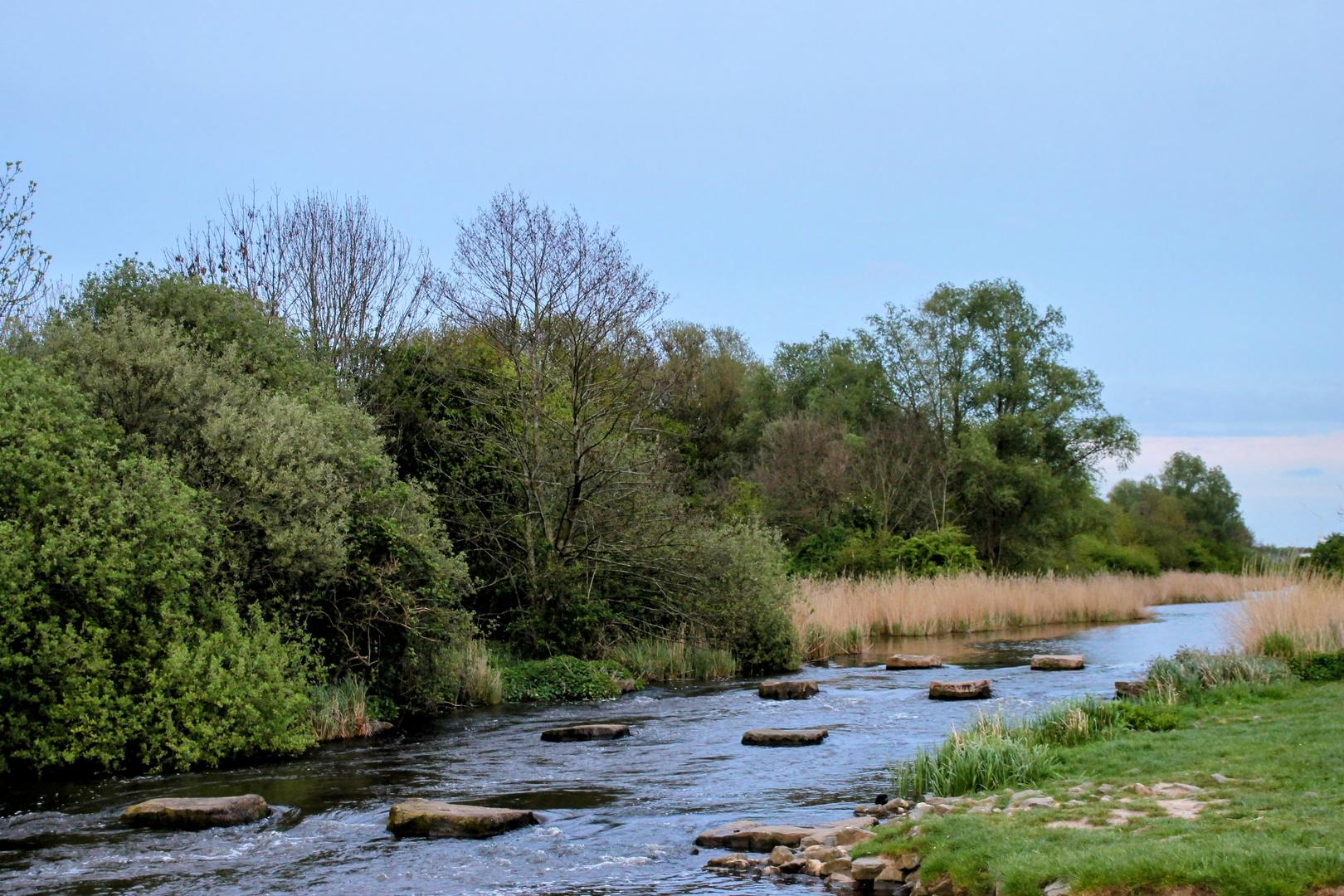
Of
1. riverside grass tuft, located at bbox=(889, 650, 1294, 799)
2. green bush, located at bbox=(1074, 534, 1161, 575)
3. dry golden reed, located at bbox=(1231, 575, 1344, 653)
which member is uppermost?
green bush, located at bbox=(1074, 534, 1161, 575)

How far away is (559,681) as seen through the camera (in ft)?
72.6

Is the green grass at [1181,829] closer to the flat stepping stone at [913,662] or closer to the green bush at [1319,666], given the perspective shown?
the green bush at [1319,666]

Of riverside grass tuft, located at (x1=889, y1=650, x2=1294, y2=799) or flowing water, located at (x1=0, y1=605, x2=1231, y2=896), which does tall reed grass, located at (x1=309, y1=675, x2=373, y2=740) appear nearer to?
flowing water, located at (x1=0, y1=605, x2=1231, y2=896)

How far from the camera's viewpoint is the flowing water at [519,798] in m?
9.03

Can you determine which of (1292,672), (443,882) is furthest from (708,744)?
(1292,672)

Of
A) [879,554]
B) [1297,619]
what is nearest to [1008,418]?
[879,554]

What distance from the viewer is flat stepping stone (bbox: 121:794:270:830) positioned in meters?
11.0

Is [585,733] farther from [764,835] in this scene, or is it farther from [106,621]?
[764,835]

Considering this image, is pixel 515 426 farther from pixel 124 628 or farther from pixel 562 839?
pixel 562 839

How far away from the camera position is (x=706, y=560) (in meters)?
25.9

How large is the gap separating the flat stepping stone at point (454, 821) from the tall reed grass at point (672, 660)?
14.1m

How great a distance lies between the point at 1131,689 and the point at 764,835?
1027 cm

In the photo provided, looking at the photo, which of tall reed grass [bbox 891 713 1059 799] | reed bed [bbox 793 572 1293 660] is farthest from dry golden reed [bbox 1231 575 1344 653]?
tall reed grass [bbox 891 713 1059 799]

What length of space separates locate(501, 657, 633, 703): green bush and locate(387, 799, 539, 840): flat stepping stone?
11.0 meters
